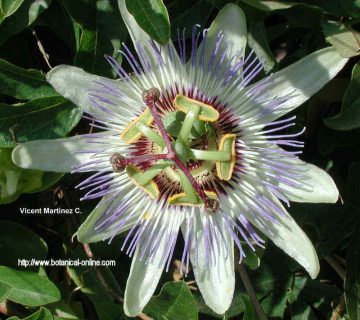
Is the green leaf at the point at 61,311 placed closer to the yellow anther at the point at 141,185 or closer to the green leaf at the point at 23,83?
the yellow anther at the point at 141,185

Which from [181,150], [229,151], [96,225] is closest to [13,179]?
[96,225]

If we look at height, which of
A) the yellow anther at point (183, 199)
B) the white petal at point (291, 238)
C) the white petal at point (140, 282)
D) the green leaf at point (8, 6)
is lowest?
the white petal at point (140, 282)

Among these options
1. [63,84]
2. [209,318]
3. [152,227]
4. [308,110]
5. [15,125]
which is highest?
[63,84]

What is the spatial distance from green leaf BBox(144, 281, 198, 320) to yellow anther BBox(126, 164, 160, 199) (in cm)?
27

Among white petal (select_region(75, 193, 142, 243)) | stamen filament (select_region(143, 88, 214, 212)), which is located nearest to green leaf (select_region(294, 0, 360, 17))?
stamen filament (select_region(143, 88, 214, 212))

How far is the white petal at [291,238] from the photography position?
69.2 inches

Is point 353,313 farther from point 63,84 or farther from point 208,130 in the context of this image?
point 63,84

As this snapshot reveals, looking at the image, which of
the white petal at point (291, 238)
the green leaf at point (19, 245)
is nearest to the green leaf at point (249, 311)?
the white petal at point (291, 238)

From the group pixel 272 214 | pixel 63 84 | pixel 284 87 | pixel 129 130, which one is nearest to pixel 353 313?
pixel 272 214

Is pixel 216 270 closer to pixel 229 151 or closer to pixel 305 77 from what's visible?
pixel 229 151

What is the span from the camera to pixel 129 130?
1889 millimetres

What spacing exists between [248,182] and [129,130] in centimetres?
36

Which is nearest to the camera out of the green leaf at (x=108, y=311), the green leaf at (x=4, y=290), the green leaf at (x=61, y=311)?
the green leaf at (x=4, y=290)

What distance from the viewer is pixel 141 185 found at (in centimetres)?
190
